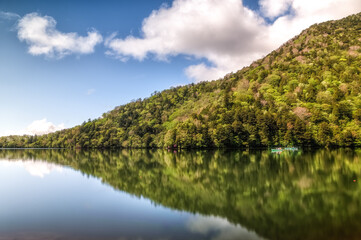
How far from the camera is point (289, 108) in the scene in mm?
90500

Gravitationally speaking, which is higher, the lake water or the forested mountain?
the forested mountain

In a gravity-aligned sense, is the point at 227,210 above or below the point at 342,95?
below

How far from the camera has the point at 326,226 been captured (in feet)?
37.1

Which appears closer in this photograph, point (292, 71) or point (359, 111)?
point (359, 111)

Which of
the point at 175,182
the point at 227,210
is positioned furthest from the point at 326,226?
the point at 175,182

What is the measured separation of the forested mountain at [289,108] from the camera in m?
78.6

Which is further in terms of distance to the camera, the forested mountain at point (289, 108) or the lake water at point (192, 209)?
the forested mountain at point (289, 108)

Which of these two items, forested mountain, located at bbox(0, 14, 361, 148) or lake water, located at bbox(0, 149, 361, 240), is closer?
lake water, located at bbox(0, 149, 361, 240)

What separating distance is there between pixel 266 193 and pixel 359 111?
71.9m

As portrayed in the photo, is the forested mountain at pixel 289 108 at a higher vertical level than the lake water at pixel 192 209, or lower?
higher

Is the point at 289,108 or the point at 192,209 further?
the point at 289,108

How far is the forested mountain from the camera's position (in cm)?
7862

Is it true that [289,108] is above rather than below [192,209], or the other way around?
above

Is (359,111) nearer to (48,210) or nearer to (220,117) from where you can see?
(220,117)
